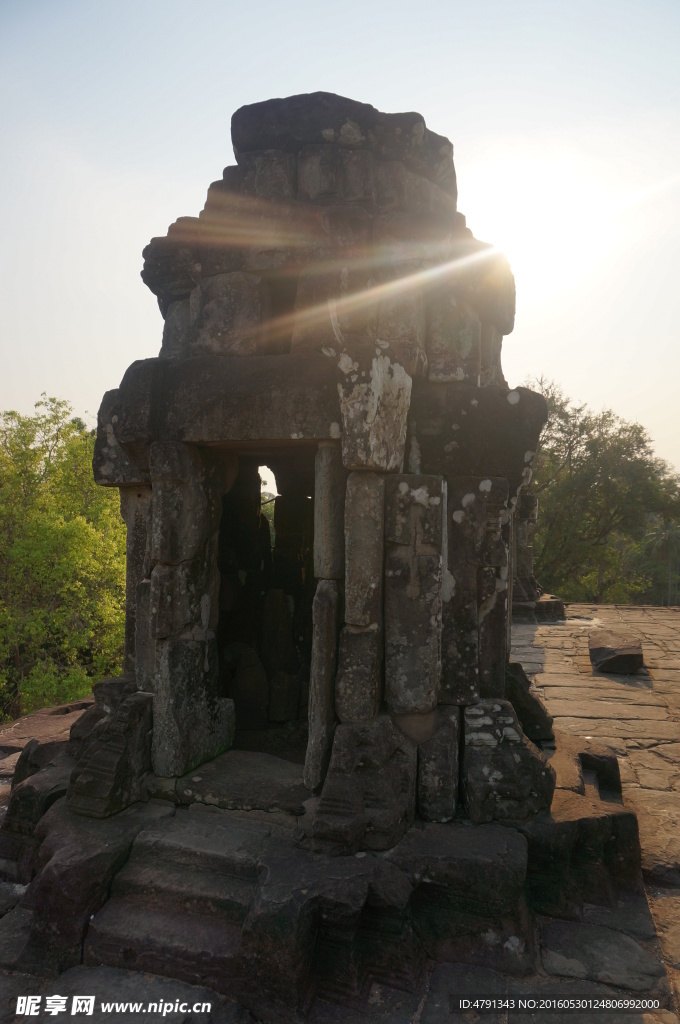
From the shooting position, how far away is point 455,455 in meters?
3.38

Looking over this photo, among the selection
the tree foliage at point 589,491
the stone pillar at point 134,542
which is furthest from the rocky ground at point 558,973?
the tree foliage at point 589,491

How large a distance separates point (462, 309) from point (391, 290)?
444 mm

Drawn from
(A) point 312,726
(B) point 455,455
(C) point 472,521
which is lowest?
(A) point 312,726

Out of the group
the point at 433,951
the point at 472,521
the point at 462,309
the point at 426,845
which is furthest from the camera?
the point at 462,309

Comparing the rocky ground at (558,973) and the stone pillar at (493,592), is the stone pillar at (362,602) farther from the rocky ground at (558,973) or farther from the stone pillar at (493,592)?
the rocky ground at (558,973)

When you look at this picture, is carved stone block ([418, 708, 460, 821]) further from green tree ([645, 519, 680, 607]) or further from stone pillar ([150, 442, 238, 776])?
green tree ([645, 519, 680, 607])

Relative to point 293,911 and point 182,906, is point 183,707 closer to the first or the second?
point 182,906

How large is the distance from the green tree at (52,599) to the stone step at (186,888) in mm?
10887

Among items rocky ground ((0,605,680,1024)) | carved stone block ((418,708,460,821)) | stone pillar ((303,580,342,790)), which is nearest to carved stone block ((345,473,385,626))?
stone pillar ((303,580,342,790))

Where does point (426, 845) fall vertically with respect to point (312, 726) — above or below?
below

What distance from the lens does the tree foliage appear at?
80.1ft

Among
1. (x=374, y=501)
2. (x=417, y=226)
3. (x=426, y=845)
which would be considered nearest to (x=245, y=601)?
(x=374, y=501)

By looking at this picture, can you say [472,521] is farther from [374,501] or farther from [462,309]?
[462,309]

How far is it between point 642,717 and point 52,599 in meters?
12.0
